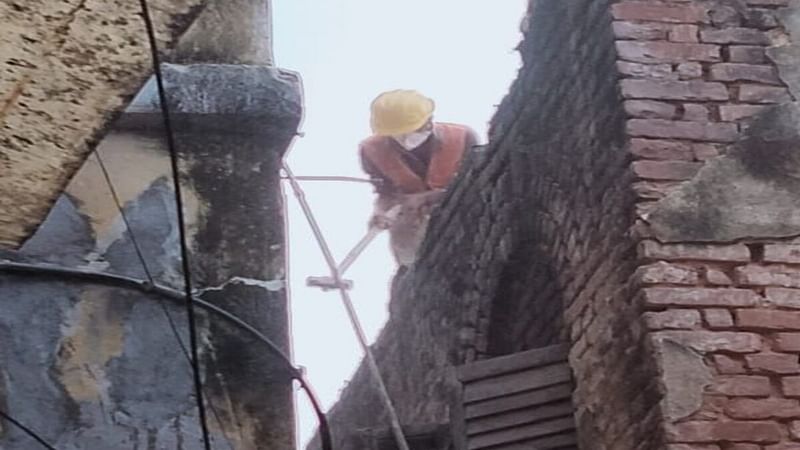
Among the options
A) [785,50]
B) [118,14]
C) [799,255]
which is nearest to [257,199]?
[118,14]

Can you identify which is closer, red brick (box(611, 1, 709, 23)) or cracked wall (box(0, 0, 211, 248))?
cracked wall (box(0, 0, 211, 248))

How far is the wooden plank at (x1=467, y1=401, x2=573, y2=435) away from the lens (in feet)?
17.4

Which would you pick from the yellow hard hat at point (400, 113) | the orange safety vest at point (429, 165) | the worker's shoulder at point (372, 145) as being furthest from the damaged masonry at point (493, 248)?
the yellow hard hat at point (400, 113)

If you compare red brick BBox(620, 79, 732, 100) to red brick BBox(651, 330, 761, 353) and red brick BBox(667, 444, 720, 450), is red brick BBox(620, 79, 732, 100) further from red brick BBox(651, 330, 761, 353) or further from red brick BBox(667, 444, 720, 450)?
red brick BBox(667, 444, 720, 450)

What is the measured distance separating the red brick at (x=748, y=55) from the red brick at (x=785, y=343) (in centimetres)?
94

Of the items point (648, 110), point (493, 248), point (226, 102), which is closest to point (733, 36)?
point (648, 110)

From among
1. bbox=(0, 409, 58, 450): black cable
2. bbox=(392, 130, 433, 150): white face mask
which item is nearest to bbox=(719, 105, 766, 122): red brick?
bbox=(0, 409, 58, 450): black cable

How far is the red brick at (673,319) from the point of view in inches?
175

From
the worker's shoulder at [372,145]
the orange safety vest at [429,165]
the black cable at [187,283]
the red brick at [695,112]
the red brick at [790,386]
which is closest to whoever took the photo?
the black cable at [187,283]

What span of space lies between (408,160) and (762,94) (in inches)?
166

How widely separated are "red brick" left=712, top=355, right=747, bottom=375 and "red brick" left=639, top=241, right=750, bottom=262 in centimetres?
31

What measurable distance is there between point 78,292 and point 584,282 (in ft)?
7.89

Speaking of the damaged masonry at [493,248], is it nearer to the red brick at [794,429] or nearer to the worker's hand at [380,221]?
the red brick at [794,429]

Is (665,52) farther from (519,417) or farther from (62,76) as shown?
(62,76)
